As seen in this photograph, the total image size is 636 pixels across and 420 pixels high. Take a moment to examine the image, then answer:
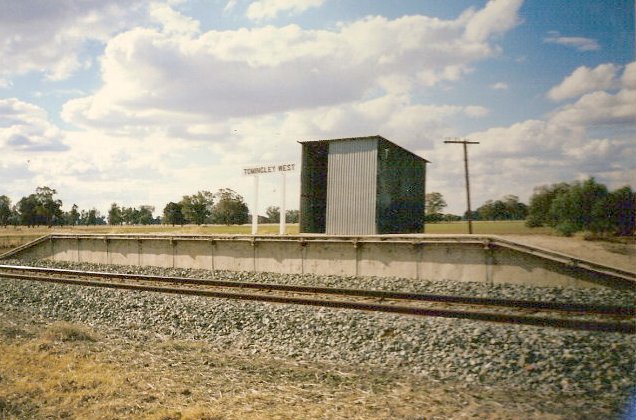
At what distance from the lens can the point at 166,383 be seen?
5672 millimetres

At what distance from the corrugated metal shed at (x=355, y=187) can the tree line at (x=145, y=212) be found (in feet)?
239

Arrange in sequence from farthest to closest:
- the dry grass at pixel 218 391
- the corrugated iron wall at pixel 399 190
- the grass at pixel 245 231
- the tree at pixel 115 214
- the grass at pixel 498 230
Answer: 1. the tree at pixel 115 214
2. the grass at pixel 245 231
3. the grass at pixel 498 230
4. the corrugated iron wall at pixel 399 190
5. the dry grass at pixel 218 391

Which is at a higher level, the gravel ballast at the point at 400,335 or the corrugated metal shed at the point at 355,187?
the corrugated metal shed at the point at 355,187

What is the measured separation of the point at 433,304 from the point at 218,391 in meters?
6.89

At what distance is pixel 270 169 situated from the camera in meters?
25.5

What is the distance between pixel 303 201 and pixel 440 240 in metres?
13.1

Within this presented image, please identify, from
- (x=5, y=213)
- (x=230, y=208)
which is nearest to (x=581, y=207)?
(x=230, y=208)

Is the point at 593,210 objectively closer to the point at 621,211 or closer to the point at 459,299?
the point at 621,211

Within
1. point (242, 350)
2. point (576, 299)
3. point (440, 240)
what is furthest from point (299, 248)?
point (576, 299)

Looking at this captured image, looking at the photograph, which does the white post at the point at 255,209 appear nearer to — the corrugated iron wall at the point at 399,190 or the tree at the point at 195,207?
the corrugated iron wall at the point at 399,190

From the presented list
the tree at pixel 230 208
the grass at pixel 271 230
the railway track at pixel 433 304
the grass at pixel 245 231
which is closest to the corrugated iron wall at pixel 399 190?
the grass at pixel 245 231

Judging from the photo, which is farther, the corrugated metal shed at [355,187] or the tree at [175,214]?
the tree at [175,214]

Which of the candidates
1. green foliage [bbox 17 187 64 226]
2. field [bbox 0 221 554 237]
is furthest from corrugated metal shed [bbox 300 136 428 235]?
green foliage [bbox 17 187 64 226]

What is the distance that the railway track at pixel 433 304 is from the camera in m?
6.33
